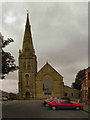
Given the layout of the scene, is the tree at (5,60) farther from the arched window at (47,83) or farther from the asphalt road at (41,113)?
the arched window at (47,83)

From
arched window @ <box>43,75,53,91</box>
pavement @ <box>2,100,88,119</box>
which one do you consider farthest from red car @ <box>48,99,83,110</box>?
arched window @ <box>43,75,53,91</box>

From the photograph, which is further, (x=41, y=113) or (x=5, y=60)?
(x=5, y=60)

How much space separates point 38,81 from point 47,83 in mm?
3529

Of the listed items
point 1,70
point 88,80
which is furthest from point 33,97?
point 1,70

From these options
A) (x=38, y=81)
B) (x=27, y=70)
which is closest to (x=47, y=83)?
(x=38, y=81)

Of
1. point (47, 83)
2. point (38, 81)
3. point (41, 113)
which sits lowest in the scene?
point (41, 113)

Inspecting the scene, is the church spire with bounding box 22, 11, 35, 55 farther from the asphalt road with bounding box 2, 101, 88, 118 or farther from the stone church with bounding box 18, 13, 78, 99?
the asphalt road with bounding box 2, 101, 88, 118

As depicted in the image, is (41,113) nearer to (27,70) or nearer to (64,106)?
(64,106)

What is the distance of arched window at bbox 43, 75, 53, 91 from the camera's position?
70625 millimetres

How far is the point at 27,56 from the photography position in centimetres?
7312

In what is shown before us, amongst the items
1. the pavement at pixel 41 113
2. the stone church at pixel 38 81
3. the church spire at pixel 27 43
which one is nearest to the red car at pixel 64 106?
the pavement at pixel 41 113

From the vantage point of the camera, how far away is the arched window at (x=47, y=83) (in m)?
70.6

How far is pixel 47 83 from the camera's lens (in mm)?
71812

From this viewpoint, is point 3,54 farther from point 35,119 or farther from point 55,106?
point 35,119
